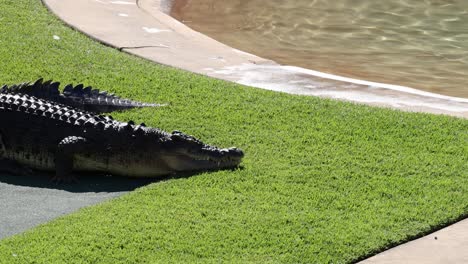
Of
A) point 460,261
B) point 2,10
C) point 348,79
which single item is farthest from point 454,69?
point 460,261

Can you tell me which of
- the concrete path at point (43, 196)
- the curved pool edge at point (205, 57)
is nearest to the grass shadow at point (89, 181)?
the concrete path at point (43, 196)

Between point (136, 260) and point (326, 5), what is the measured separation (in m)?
8.85

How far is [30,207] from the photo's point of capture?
700 cm

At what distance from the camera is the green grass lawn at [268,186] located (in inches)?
243

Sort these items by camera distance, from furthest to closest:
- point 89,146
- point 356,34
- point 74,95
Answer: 1. point 356,34
2. point 74,95
3. point 89,146

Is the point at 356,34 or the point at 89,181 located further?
the point at 356,34

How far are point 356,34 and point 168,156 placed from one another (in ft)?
19.4

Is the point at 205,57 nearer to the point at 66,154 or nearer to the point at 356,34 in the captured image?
the point at 356,34

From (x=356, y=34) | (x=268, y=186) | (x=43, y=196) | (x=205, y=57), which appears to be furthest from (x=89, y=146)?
(x=356, y=34)

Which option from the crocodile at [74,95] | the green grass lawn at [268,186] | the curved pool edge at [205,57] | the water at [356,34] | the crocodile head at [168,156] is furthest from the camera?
the water at [356,34]

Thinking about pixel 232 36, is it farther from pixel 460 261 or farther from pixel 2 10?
pixel 460 261

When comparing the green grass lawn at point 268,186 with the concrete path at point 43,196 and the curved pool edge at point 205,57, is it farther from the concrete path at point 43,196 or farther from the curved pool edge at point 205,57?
the curved pool edge at point 205,57

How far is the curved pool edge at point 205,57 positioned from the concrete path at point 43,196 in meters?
2.40

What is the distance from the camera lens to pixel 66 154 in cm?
754
